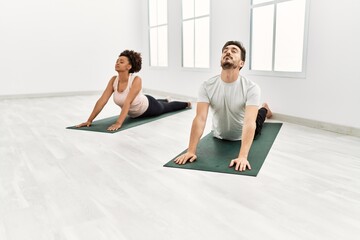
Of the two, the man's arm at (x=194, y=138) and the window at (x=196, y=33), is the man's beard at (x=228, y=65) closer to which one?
the man's arm at (x=194, y=138)

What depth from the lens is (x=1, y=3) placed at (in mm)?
5961

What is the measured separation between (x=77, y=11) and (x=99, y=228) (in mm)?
5976

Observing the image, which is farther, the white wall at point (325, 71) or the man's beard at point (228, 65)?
the white wall at point (325, 71)

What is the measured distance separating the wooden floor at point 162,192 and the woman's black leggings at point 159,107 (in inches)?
38.2

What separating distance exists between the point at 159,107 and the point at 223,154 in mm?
1854

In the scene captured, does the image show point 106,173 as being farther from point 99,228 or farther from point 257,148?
point 257,148

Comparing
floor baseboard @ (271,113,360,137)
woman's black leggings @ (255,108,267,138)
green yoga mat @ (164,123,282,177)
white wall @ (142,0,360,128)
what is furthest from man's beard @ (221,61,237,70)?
floor baseboard @ (271,113,360,137)

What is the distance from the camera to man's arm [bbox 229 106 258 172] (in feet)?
7.36

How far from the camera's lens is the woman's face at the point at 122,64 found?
3.62 m

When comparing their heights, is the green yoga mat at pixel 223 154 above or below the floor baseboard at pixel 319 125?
below

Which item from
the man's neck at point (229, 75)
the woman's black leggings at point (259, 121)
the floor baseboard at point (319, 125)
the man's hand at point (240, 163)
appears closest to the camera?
the man's hand at point (240, 163)

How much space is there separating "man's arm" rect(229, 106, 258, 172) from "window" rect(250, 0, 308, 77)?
61.0 inches

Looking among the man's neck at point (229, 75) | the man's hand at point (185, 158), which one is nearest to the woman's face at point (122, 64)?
the man's neck at point (229, 75)

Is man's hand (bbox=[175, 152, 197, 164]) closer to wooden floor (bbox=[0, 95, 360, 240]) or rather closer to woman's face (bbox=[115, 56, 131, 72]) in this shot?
wooden floor (bbox=[0, 95, 360, 240])
